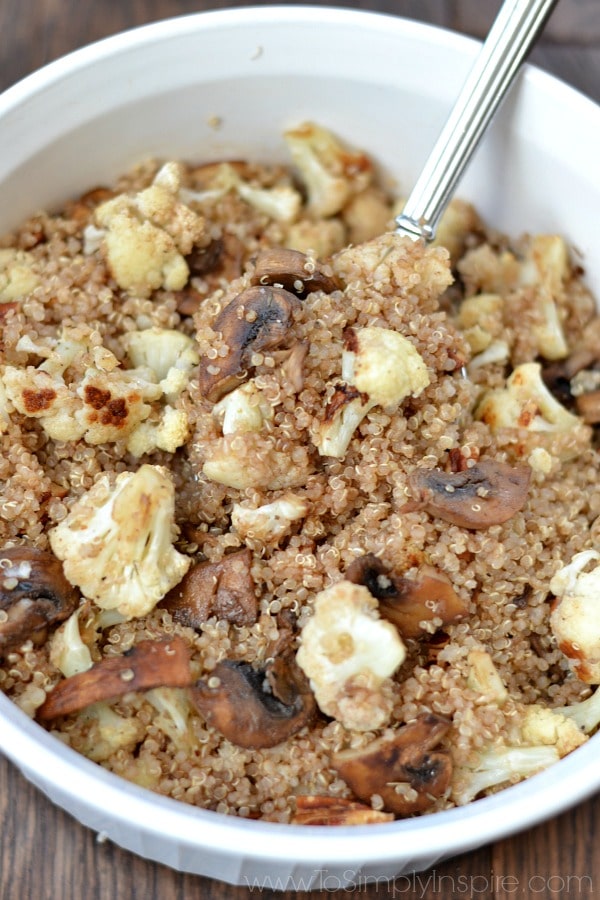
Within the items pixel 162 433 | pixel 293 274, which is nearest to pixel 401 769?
pixel 162 433

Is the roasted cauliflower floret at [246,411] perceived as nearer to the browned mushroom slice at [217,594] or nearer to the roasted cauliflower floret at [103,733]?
the browned mushroom slice at [217,594]

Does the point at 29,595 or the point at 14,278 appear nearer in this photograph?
the point at 29,595

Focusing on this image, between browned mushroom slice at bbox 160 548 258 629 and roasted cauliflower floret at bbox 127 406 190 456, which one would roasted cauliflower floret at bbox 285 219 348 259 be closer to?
roasted cauliflower floret at bbox 127 406 190 456

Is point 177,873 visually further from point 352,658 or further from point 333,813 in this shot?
point 352,658

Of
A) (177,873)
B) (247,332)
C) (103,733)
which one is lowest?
(177,873)

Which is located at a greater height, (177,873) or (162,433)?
(162,433)

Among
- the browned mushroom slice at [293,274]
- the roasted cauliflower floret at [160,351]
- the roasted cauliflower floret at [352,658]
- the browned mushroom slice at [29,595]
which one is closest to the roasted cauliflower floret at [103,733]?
the browned mushroom slice at [29,595]
